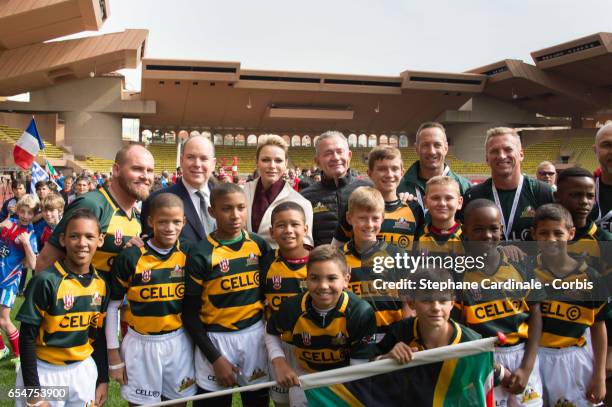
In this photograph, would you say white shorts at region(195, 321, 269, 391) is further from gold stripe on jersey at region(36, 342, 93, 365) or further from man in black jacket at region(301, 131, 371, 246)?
man in black jacket at region(301, 131, 371, 246)

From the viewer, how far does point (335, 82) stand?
34719 millimetres

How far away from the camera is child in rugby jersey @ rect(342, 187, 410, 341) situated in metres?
2.97

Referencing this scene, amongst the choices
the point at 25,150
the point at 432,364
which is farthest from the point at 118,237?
the point at 25,150

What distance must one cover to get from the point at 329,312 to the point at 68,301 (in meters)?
1.59

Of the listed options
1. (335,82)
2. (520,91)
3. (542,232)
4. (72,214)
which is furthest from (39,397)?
(520,91)

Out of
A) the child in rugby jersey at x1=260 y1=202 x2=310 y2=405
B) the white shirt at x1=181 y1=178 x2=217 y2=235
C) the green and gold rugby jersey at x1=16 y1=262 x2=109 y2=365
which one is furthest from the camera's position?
the white shirt at x1=181 y1=178 x2=217 y2=235

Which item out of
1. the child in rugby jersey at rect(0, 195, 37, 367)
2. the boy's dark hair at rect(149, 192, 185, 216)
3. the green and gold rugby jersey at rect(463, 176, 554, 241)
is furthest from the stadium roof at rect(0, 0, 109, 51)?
the green and gold rugby jersey at rect(463, 176, 554, 241)

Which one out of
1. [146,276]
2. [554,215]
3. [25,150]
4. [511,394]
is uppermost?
[25,150]

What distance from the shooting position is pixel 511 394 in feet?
9.44

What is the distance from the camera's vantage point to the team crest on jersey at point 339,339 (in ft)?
8.94

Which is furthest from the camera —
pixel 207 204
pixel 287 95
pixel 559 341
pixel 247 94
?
pixel 287 95

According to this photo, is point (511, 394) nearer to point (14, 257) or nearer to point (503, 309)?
point (503, 309)

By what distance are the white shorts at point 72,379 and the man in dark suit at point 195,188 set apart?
3.17 ft

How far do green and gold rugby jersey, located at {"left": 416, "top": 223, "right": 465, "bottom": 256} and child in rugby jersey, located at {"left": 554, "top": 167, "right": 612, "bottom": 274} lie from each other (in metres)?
0.67
